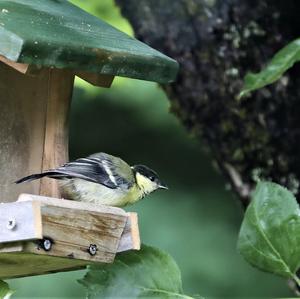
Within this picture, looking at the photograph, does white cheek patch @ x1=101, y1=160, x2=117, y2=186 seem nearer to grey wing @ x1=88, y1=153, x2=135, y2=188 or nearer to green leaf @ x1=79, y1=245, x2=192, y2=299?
grey wing @ x1=88, y1=153, x2=135, y2=188

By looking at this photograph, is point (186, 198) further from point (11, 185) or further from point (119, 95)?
point (11, 185)

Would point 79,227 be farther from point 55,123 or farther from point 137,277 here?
point 55,123

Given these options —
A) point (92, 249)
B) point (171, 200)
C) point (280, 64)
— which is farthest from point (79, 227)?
point (171, 200)

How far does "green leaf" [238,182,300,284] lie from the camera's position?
3.05 meters

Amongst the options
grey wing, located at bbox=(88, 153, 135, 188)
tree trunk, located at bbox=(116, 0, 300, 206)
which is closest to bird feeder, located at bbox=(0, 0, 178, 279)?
grey wing, located at bbox=(88, 153, 135, 188)

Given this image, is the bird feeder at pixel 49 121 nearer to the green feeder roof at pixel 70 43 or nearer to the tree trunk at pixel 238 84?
the green feeder roof at pixel 70 43

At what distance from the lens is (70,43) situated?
289cm

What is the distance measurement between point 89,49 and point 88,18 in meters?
0.34

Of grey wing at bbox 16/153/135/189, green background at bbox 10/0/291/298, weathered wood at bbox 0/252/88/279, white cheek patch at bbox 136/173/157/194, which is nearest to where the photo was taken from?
weathered wood at bbox 0/252/88/279

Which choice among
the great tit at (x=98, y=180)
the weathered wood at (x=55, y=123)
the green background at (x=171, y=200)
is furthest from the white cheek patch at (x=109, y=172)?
the green background at (x=171, y=200)

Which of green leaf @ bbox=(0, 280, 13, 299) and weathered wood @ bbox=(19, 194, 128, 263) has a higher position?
weathered wood @ bbox=(19, 194, 128, 263)

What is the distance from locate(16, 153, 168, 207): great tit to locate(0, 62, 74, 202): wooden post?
99mm

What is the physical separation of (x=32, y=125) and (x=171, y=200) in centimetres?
449

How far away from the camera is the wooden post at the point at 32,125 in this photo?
10.7 ft
